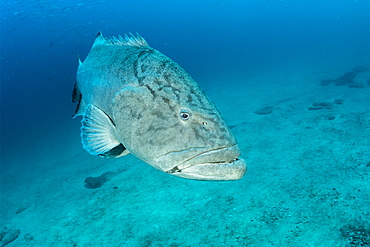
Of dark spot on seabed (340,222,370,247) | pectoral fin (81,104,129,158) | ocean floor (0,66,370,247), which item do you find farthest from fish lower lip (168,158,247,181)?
dark spot on seabed (340,222,370,247)

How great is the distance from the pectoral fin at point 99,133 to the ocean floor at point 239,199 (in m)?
3.34

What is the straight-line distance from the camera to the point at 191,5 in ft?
599

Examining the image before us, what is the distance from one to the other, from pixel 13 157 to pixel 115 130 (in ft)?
73.4

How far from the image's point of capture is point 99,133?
8.21ft

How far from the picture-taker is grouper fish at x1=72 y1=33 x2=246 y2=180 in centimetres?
192

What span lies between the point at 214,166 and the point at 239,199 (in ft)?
14.7

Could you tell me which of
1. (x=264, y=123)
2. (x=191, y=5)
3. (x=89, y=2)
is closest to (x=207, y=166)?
(x=264, y=123)

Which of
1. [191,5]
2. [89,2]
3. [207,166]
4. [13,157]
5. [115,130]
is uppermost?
A: [191,5]

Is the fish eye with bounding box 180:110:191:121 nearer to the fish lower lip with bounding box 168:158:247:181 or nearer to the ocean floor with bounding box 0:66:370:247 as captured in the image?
the fish lower lip with bounding box 168:158:247:181

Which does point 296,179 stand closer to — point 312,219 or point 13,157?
point 312,219

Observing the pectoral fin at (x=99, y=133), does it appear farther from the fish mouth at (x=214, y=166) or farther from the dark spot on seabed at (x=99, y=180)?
the dark spot on seabed at (x=99, y=180)

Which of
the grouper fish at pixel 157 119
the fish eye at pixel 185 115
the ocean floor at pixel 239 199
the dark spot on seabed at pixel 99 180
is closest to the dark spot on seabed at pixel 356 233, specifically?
the ocean floor at pixel 239 199

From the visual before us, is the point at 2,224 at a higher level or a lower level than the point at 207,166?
lower

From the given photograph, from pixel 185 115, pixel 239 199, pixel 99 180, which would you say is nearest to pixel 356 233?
pixel 239 199
